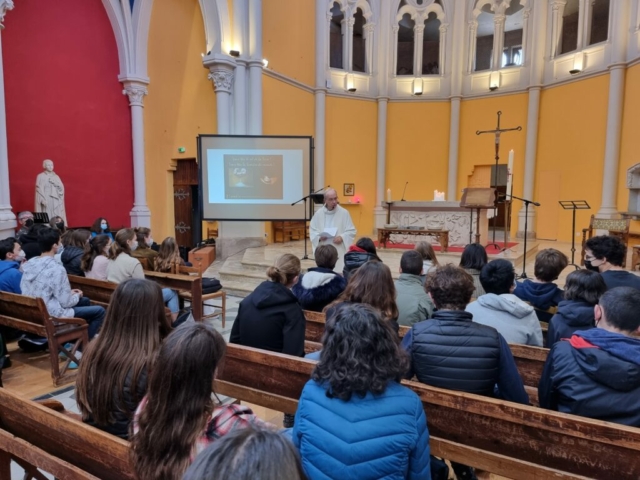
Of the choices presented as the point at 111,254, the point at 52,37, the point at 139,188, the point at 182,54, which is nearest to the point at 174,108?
the point at 182,54

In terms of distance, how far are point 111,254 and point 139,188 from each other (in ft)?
19.4

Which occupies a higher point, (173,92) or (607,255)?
(173,92)

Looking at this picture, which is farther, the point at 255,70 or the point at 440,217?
the point at 440,217

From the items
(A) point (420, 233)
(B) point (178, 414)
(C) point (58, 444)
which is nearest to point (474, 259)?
(B) point (178, 414)

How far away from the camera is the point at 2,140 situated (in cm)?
→ 646

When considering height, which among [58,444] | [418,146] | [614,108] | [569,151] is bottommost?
[58,444]

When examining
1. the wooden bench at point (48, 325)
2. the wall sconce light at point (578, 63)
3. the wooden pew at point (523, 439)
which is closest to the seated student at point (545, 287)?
the wooden pew at point (523, 439)

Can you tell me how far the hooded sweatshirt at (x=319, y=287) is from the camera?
3.06 meters

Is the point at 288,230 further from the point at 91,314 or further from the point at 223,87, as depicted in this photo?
the point at 91,314

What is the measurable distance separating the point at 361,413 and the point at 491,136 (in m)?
12.7

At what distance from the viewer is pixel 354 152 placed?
506 inches

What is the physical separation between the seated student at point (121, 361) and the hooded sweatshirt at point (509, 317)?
5.34 ft

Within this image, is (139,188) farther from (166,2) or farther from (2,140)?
(166,2)

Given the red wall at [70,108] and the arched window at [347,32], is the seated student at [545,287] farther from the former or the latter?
the arched window at [347,32]
